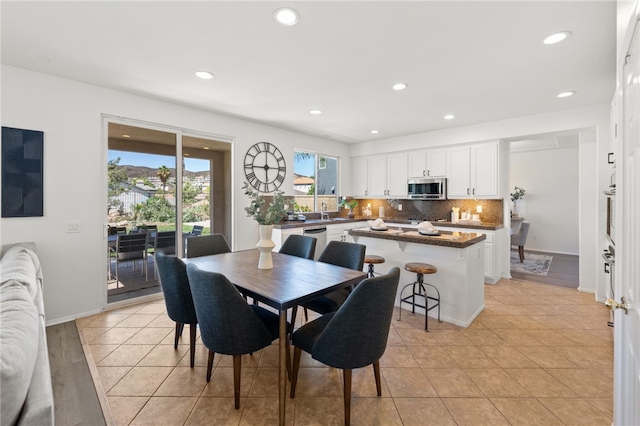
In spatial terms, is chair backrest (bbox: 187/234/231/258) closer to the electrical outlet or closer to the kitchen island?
the electrical outlet

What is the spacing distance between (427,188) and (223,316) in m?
4.68

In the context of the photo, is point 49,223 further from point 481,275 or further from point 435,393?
point 481,275

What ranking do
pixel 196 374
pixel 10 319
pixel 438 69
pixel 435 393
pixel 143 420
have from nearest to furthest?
pixel 10 319
pixel 143 420
pixel 435 393
pixel 196 374
pixel 438 69

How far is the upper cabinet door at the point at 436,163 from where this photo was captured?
5.34 meters

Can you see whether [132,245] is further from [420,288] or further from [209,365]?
[420,288]

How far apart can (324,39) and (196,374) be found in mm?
2839

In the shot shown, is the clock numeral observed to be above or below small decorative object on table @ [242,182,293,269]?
above

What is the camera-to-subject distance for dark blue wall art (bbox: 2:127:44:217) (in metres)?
2.74

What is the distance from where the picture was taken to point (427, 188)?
17.8ft

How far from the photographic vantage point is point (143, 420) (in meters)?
1.75

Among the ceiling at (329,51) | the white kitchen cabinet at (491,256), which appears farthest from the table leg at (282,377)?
the white kitchen cabinet at (491,256)

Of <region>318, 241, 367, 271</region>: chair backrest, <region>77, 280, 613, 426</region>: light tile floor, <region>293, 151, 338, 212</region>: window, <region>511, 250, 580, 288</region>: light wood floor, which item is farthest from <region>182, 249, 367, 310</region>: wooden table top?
<region>511, 250, 580, 288</region>: light wood floor

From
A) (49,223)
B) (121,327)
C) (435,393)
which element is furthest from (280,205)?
(49,223)

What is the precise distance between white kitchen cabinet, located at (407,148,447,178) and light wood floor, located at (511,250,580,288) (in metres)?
2.30
